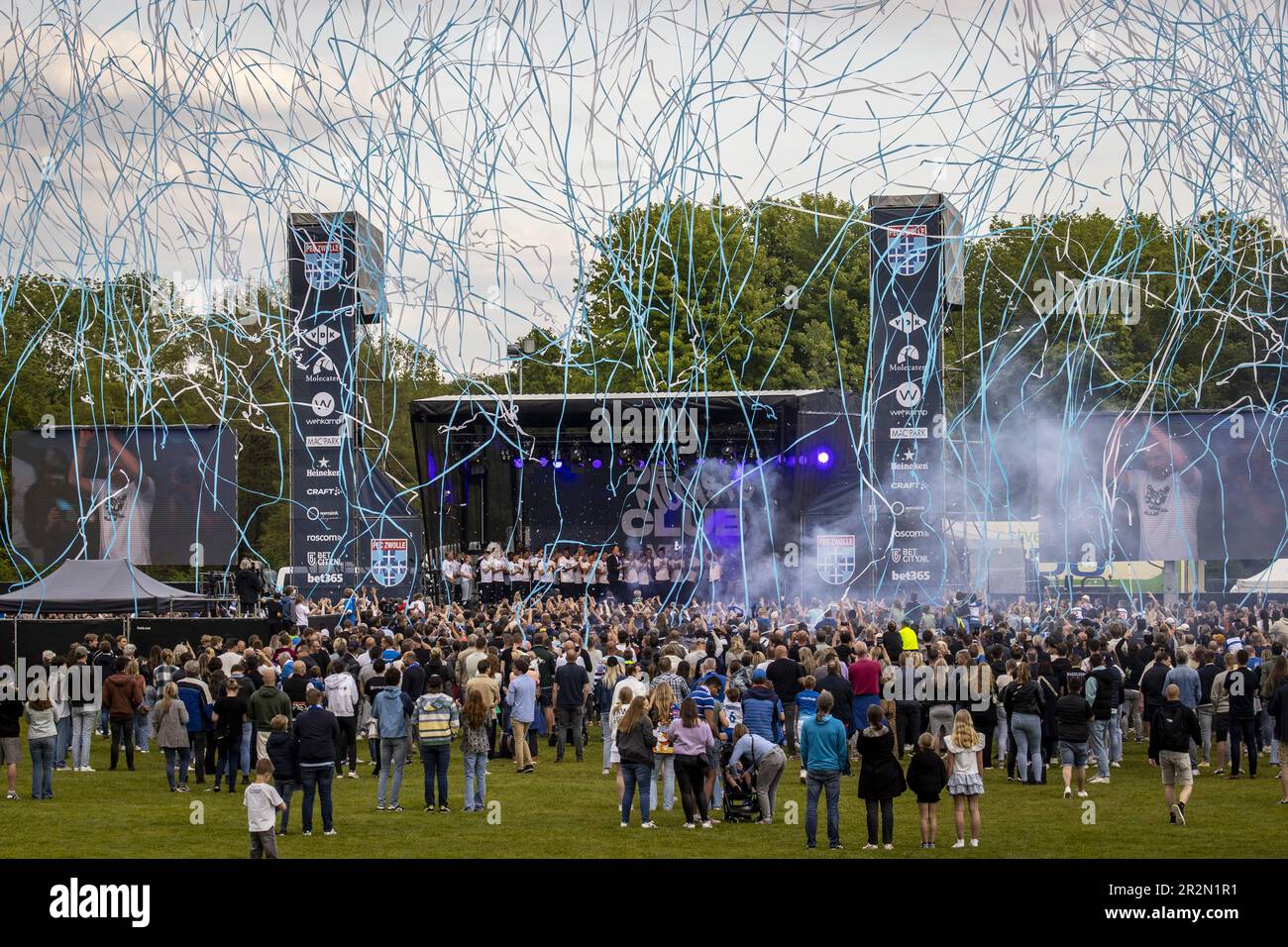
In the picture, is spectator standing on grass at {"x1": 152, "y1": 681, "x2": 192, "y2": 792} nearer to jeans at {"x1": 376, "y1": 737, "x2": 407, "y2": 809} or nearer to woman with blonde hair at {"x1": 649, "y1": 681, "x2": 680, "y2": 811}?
jeans at {"x1": 376, "y1": 737, "x2": 407, "y2": 809}

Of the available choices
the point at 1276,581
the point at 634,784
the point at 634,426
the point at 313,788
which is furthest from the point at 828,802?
the point at 1276,581

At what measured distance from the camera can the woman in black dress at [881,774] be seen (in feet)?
38.3

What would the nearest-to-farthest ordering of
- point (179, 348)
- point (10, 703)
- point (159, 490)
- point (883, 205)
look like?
point (10, 703) < point (883, 205) < point (159, 490) < point (179, 348)

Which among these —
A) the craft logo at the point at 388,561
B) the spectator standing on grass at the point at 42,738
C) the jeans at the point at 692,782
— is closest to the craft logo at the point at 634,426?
the craft logo at the point at 388,561

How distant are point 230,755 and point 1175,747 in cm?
862

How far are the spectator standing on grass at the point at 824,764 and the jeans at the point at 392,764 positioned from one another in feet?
12.4

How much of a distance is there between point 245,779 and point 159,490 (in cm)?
1582

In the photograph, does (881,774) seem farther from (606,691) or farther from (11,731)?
(11,731)

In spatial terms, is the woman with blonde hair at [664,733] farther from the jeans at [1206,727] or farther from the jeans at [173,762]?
the jeans at [1206,727]

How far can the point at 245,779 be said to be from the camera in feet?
51.5

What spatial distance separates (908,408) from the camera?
24750mm

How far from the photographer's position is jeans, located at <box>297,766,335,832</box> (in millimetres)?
12668
